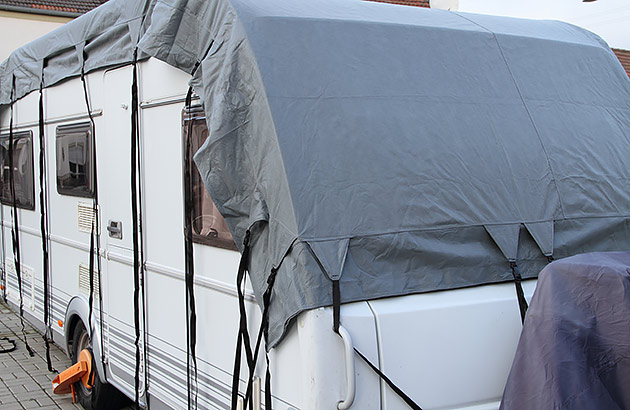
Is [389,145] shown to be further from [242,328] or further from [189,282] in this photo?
[189,282]

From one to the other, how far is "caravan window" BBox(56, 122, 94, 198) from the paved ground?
167 centimetres

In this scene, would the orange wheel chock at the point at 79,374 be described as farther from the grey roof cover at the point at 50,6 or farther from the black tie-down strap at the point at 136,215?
the grey roof cover at the point at 50,6

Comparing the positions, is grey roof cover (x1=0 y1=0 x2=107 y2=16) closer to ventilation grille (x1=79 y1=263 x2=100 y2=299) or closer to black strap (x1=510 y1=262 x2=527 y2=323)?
ventilation grille (x1=79 y1=263 x2=100 y2=299)

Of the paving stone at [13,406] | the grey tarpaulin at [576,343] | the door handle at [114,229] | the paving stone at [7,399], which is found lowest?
the paving stone at [13,406]

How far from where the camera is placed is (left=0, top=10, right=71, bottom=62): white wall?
64.6ft

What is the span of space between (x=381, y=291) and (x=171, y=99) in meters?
1.73

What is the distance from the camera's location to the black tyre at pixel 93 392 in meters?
5.05

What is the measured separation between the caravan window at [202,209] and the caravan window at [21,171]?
3.45 metres

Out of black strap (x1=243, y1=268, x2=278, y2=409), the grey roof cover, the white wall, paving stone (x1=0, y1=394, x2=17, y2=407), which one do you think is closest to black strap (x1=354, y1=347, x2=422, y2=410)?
black strap (x1=243, y1=268, x2=278, y2=409)

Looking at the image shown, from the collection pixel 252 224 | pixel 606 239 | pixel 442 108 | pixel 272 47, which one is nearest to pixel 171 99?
pixel 272 47

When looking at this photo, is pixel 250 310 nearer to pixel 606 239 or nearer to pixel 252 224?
pixel 252 224

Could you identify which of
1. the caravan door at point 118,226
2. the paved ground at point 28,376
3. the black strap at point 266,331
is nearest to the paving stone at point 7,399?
the paved ground at point 28,376

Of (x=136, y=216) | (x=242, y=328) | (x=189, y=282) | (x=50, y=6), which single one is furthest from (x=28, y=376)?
(x=50, y=6)

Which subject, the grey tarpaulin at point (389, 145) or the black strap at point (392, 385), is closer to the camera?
the black strap at point (392, 385)
